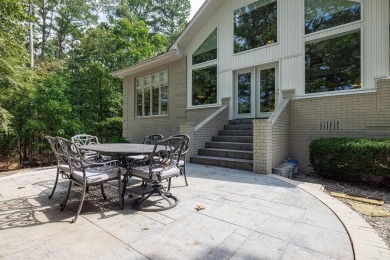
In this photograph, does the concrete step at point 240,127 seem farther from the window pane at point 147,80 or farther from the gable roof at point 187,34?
the window pane at point 147,80

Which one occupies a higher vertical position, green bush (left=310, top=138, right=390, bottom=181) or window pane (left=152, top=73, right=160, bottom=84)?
window pane (left=152, top=73, right=160, bottom=84)

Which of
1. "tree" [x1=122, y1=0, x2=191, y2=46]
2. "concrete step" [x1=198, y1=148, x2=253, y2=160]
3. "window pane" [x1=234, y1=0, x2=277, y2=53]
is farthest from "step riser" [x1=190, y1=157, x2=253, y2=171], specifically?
"tree" [x1=122, y1=0, x2=191, y2=46]

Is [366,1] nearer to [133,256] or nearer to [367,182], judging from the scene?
[367,182]

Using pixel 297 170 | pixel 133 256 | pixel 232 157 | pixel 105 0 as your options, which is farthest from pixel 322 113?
pixel 105 0

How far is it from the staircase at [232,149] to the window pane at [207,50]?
2.78m

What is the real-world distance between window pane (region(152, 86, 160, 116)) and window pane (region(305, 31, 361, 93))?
6.38m

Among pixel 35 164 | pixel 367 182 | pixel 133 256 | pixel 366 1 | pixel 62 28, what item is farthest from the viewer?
pixel 62 28

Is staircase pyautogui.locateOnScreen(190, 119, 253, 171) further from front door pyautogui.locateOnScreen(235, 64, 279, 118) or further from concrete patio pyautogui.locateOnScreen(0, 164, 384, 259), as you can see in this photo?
concrete patio pyautogui.locateOnScreen(0, 164, 384, 259)

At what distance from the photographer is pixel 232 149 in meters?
6.34

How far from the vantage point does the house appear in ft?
17.5

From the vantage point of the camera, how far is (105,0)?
18859 mm

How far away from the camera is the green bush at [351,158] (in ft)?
14.2

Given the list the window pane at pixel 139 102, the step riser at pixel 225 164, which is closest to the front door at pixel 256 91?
the step riser at pixel 225 164

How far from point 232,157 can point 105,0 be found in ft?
63.6
